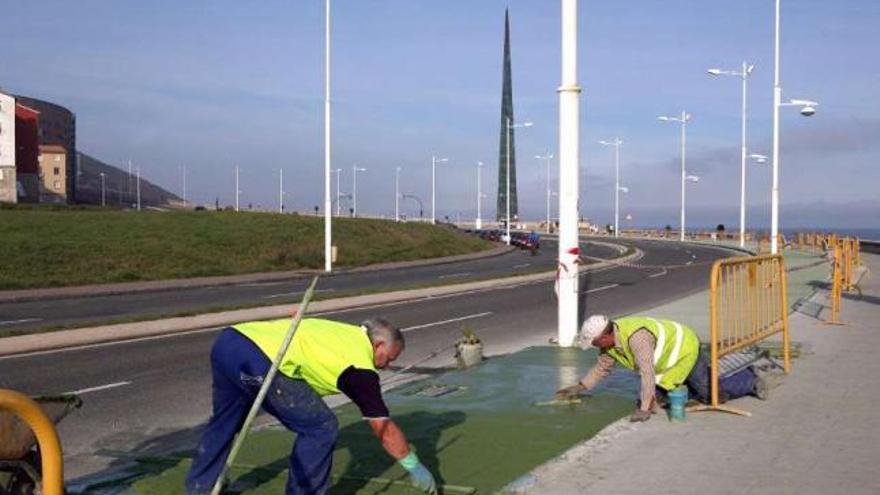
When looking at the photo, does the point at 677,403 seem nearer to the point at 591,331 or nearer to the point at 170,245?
the point at 591,331

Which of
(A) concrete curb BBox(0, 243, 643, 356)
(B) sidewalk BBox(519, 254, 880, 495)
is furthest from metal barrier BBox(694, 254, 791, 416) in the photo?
(A) concrete curb BBox(0, 243, 643, 356)

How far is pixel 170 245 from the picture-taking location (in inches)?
1654

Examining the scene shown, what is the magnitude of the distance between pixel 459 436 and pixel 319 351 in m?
3.13

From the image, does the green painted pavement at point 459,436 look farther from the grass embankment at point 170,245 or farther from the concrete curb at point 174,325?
the grass embankment at point 170,245

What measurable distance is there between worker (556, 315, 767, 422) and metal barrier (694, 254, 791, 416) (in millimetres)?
256

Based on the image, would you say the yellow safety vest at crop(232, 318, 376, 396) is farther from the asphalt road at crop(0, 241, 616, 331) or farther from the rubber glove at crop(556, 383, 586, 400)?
the asphalt road at crop(0, 241, 616, 331)

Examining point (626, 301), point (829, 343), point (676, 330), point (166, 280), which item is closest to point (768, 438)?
point (676, 330)

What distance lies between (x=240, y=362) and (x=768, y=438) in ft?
15.8

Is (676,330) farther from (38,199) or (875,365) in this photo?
(38,199)

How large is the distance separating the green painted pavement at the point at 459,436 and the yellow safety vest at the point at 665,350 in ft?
1.96

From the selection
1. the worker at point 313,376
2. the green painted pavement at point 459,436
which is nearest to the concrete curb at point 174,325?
the green painted pavement at point 459,436

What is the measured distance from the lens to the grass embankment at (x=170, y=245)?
3493 centimetres

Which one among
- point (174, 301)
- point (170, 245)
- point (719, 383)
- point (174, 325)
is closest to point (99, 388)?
point (174, 325)

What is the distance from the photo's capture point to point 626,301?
1015 inches
